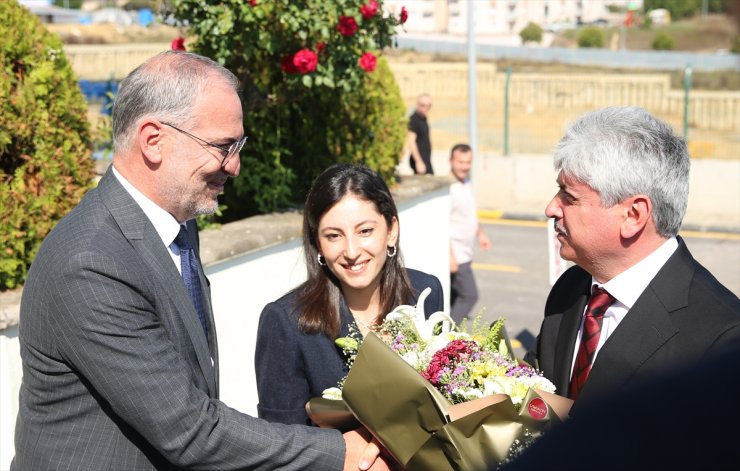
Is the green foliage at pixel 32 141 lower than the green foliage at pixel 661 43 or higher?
higher

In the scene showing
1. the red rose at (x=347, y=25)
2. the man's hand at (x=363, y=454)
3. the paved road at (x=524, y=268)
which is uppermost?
the red rose at (x=347, y=25)

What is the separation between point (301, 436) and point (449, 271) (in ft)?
17.0

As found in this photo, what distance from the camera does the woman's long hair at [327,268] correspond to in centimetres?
323

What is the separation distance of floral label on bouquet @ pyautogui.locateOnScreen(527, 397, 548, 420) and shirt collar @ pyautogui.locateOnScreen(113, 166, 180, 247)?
1128 millimetres

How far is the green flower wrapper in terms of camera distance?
2.32 meters

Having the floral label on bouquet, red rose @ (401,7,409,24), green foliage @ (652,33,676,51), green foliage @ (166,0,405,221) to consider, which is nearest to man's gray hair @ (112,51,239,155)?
the floral label on bouquet

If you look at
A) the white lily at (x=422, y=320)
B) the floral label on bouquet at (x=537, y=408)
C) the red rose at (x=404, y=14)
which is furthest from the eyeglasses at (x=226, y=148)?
the red rose at (x=404, y=14)

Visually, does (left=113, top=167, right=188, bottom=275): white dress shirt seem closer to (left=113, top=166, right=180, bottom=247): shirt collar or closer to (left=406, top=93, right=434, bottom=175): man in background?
(left=113, top=166, right=180, bottom=247): shirt collar

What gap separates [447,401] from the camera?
245cm

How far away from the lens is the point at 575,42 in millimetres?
55000

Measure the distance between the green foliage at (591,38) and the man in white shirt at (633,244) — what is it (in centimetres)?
5254

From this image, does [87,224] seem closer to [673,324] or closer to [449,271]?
[673,324]

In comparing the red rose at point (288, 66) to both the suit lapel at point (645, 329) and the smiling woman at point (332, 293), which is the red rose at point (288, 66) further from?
the suit lapel at point (645, 329)

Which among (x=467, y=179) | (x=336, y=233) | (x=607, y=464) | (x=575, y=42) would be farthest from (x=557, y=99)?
(x=575, y=42)
